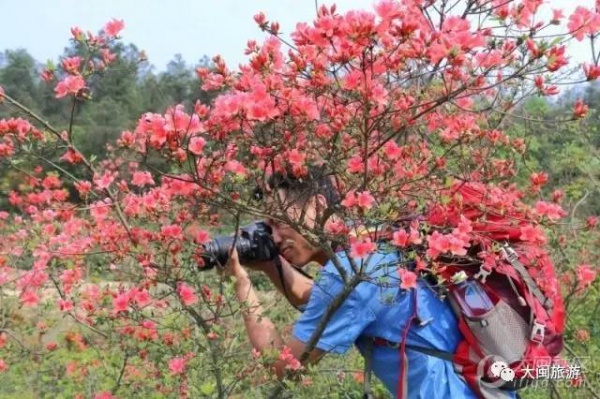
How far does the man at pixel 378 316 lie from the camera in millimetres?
1648

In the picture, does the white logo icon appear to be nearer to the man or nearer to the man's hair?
the man

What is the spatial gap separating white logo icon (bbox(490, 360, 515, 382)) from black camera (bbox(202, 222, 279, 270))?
666mm

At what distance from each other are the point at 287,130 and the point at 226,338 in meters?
0.82

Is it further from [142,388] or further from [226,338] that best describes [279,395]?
[142,388]

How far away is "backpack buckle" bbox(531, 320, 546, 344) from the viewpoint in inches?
63.8

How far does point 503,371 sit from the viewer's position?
158cm

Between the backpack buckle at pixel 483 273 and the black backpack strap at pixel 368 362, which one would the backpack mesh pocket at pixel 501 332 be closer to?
the backpack buckle at pixel 483 273

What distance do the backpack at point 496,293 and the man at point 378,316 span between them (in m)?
0.02

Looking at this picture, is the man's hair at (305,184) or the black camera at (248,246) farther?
the black camera at (248,246)

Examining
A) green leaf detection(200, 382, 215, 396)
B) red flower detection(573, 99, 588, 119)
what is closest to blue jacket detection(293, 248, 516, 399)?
red flower detection(573, 99, 588, 119)

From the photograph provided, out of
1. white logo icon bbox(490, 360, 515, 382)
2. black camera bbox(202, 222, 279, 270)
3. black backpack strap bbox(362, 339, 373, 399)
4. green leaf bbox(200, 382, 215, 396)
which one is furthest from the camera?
green leaf bbox(200, 382, 215, 396)

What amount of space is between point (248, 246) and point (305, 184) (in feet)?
1.06

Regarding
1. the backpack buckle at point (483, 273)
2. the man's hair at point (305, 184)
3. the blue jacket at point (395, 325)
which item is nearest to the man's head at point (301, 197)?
the man's hair at point (305, 184)

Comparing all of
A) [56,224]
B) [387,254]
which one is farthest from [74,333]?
[387,254]
